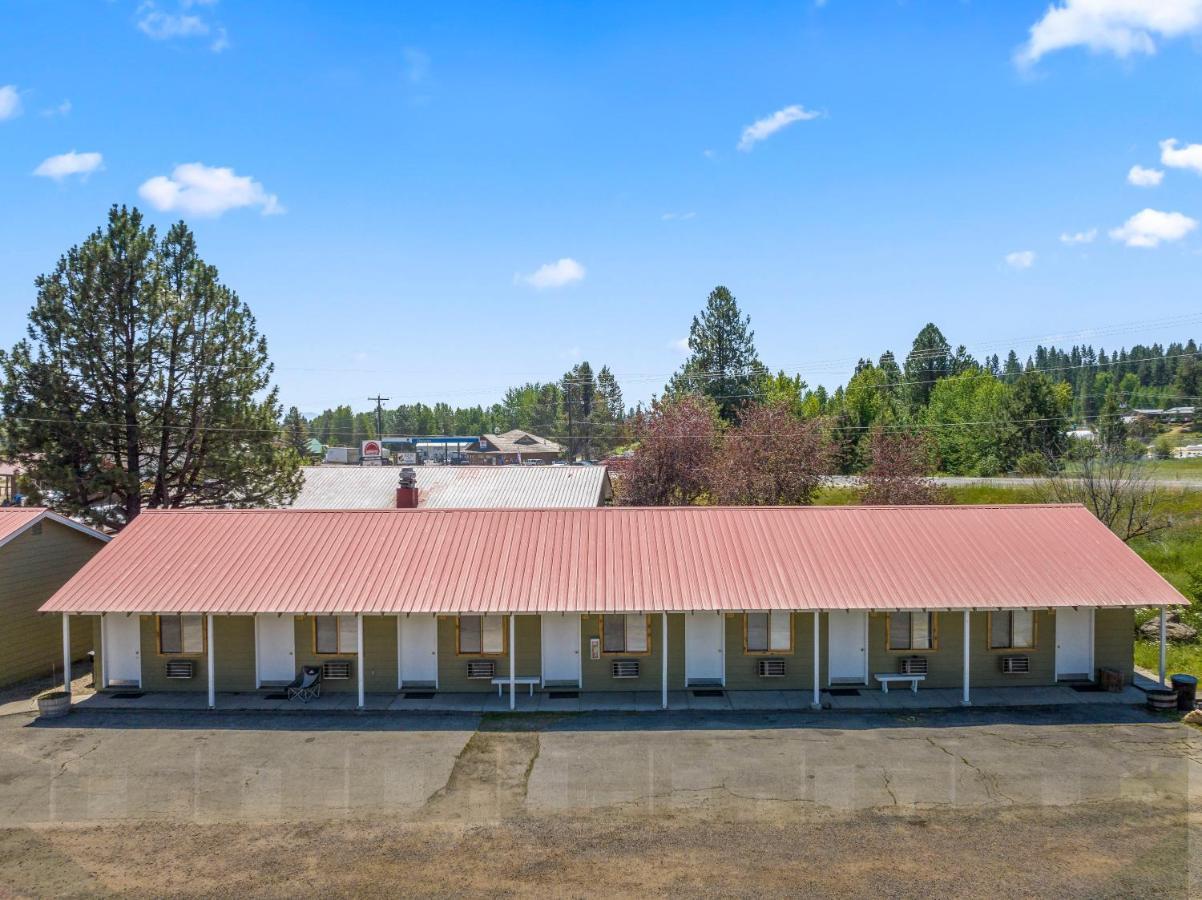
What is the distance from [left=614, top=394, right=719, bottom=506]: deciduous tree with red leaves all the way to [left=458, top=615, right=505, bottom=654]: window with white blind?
20.4 metres

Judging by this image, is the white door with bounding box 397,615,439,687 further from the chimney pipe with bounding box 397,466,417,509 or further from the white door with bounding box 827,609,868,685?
the chimney pipe with bounding box 397,466,417,509

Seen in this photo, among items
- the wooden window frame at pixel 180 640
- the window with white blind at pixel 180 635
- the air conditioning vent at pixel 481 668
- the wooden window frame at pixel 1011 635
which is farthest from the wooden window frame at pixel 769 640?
the window with white blind at pixel 180 635

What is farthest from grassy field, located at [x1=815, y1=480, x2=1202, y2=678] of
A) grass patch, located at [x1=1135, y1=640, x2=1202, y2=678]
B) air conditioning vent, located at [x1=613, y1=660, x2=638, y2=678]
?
air conditioning vent, located at [x1=613, y1=660, x2=638, y2=678]

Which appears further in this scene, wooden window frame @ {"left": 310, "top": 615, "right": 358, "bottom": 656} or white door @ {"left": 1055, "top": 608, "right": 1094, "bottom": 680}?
white door @ {"left": 1055, "top": 608, "right": 1094, "bottom": 680}

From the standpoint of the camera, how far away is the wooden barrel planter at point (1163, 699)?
16.8 m

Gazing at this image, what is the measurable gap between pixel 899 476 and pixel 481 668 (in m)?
21.8

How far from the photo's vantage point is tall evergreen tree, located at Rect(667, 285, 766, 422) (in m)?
65.4

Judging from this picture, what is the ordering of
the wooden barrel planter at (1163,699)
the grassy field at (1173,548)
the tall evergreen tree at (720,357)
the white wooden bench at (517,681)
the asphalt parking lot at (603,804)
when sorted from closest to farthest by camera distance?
the asphalt parking lot at (603,804) < the wooden barrel planter at (1163,699) < the white wooden bench at (517,681) < the grassy field at (1173,548) < the tall evergreen tree at (720,357)

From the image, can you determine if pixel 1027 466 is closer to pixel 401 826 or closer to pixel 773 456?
pixel 773 456

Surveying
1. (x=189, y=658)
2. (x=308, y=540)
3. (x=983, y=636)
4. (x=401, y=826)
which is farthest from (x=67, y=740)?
(x=983, y=636)

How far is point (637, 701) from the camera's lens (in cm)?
1789

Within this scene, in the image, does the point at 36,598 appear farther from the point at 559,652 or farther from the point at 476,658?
the point at 559,652

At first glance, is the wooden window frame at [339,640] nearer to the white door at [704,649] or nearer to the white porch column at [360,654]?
the white porch column at [360,654]

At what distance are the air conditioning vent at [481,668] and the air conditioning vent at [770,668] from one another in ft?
19.8
